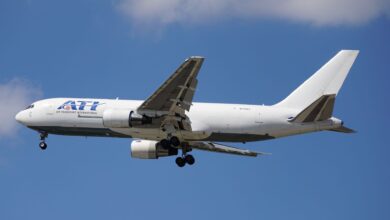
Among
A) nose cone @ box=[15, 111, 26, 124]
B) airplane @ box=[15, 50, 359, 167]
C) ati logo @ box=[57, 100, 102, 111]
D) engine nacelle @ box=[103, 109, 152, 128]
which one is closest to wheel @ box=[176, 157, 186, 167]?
airplane @ box=[15, 50, 359, 167]

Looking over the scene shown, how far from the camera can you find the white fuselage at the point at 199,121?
58.8m

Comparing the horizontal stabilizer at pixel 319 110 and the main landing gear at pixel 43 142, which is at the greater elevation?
the main landing gear at pixel 43 142

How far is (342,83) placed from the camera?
197ft

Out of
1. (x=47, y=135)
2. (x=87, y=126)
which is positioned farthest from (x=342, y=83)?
(x=47, y=135)

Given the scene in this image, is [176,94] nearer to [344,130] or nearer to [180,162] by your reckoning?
[180,162]

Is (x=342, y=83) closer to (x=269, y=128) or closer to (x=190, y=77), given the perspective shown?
(x=269, y=128)

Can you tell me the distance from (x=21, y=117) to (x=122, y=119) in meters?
11.1

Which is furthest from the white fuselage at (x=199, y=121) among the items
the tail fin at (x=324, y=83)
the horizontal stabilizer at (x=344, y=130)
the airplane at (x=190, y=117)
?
the horizontal stabilizer at (x=344, y=130)

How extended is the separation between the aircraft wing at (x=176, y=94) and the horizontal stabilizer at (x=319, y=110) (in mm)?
8157

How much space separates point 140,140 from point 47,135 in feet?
24.4

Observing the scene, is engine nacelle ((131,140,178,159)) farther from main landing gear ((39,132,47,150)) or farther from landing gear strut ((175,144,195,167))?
main landing gear ((39,132,47,150))

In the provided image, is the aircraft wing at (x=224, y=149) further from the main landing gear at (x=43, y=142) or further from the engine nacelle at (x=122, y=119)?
the main landing gear at (x=43, y=142)

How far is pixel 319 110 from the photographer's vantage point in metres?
55.8

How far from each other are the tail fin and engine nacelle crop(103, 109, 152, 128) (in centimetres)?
1091
